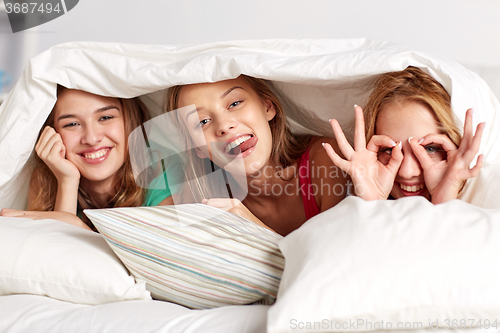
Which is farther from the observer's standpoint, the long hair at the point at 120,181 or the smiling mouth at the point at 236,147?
the long hair at the point at 120,181

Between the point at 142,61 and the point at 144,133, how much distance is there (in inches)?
7.6

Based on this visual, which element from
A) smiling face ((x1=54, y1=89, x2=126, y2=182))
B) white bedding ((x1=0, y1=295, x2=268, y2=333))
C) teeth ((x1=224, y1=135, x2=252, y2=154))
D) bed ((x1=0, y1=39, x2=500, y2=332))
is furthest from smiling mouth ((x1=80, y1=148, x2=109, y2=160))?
white bedding ((x1=0, y1=295, x2=268, y2=333))

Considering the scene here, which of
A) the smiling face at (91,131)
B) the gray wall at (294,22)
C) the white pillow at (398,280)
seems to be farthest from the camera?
the gray wall at (294,22)

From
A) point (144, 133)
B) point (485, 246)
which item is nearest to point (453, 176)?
point (485, 246)

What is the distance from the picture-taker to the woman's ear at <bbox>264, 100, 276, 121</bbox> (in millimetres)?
1094

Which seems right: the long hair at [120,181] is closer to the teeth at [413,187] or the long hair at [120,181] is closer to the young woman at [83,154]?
the young woman at [83,154]

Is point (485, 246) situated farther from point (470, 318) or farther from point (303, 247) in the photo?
point (303, 247)

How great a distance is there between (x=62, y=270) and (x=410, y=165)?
28.2 inches

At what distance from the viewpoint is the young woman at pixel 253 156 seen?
964 millimetres

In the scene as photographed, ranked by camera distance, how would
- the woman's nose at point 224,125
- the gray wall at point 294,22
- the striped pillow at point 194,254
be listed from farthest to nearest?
1. the gray wall at point 294,22
2. the woman's nose at point 224,125
3. the striped pillow at point 194,254

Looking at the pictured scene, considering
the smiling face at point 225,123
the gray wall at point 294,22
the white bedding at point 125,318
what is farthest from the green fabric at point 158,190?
the gray wall at point 294,22

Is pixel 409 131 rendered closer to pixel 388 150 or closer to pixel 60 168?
pixel 388 150

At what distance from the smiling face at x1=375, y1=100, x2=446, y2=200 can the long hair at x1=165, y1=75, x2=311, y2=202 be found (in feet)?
0.97

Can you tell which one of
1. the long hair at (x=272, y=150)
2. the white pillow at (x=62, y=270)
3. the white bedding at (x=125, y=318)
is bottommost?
the white bedding at (x=125, y=318)
